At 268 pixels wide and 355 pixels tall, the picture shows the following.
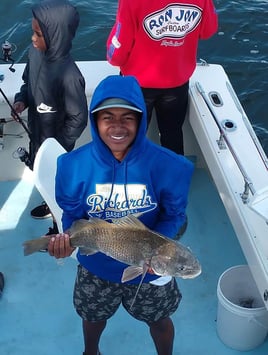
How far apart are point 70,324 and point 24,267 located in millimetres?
547

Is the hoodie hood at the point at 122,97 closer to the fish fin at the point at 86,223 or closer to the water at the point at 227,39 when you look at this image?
the fish fin at the point at 86,223

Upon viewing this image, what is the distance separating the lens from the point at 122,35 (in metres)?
3.41

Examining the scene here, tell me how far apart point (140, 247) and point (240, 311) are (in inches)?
36.7

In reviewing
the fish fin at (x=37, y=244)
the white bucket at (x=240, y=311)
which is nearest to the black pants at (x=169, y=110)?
the white bucket at (x=240, y=311)

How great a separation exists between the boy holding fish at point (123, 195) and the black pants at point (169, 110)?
4.62 ft

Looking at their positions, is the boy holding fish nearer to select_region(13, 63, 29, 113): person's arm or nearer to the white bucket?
the white bucket

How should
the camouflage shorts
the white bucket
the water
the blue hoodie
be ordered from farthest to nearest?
the water
the white bucket
the camouflage shorts
the blue hoodie

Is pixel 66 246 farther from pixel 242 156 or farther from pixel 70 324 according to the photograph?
pixel 242 156

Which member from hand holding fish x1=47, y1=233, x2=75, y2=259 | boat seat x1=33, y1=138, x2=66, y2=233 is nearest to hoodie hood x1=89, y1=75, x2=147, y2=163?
hand holding fish x1=47, y1=233, x2=75, y2=259

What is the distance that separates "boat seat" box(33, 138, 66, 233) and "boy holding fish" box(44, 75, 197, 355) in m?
0.28

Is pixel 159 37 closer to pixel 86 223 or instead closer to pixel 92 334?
pixel 86 223

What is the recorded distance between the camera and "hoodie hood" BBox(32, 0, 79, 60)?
2.98 m

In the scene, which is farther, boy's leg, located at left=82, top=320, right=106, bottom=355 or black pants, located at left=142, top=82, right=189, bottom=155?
black pants, located at left=142, top=82, right=189, bottom=155

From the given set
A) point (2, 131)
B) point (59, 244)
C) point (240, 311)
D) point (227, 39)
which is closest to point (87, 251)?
point (59, 244)
